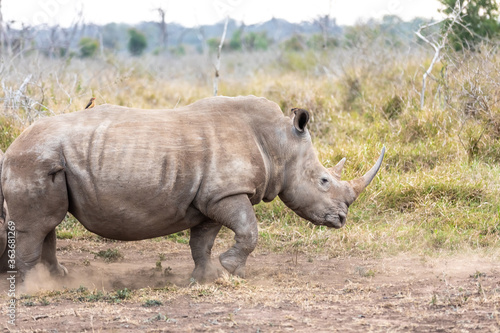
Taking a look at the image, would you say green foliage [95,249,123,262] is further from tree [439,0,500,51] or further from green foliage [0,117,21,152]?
tree [439,0,500,51]

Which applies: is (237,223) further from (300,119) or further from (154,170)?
(300,119)

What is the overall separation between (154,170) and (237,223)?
792 mm

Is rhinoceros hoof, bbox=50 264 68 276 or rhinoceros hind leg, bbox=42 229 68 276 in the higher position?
rhinoceros hind leg, bbox=42 229 68 276

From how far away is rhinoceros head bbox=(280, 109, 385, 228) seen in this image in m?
5.89

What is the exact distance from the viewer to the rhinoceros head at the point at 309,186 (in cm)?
589

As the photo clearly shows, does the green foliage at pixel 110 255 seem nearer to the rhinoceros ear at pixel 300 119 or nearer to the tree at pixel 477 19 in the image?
the rhinoceros ear at pixel 300 119

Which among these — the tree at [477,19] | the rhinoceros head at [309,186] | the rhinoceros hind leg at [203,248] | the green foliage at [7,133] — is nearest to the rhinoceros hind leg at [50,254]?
the rhinoceros hind leg at [203,248]

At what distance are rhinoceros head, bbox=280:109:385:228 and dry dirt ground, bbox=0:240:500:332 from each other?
580mm

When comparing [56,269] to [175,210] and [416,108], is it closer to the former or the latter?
[175,210]

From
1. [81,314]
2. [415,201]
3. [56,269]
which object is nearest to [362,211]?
[415,201]

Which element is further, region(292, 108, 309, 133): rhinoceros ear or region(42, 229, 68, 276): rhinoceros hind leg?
region(42, 229, 68, 276): rhinoceros hind leg

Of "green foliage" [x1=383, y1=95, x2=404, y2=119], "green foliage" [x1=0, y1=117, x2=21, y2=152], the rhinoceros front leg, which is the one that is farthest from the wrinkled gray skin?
"green foliage" [x1=383, y1=95, x2=404, y2=119]

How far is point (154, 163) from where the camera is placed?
5293 mm

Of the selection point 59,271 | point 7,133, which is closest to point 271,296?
point 59,271
